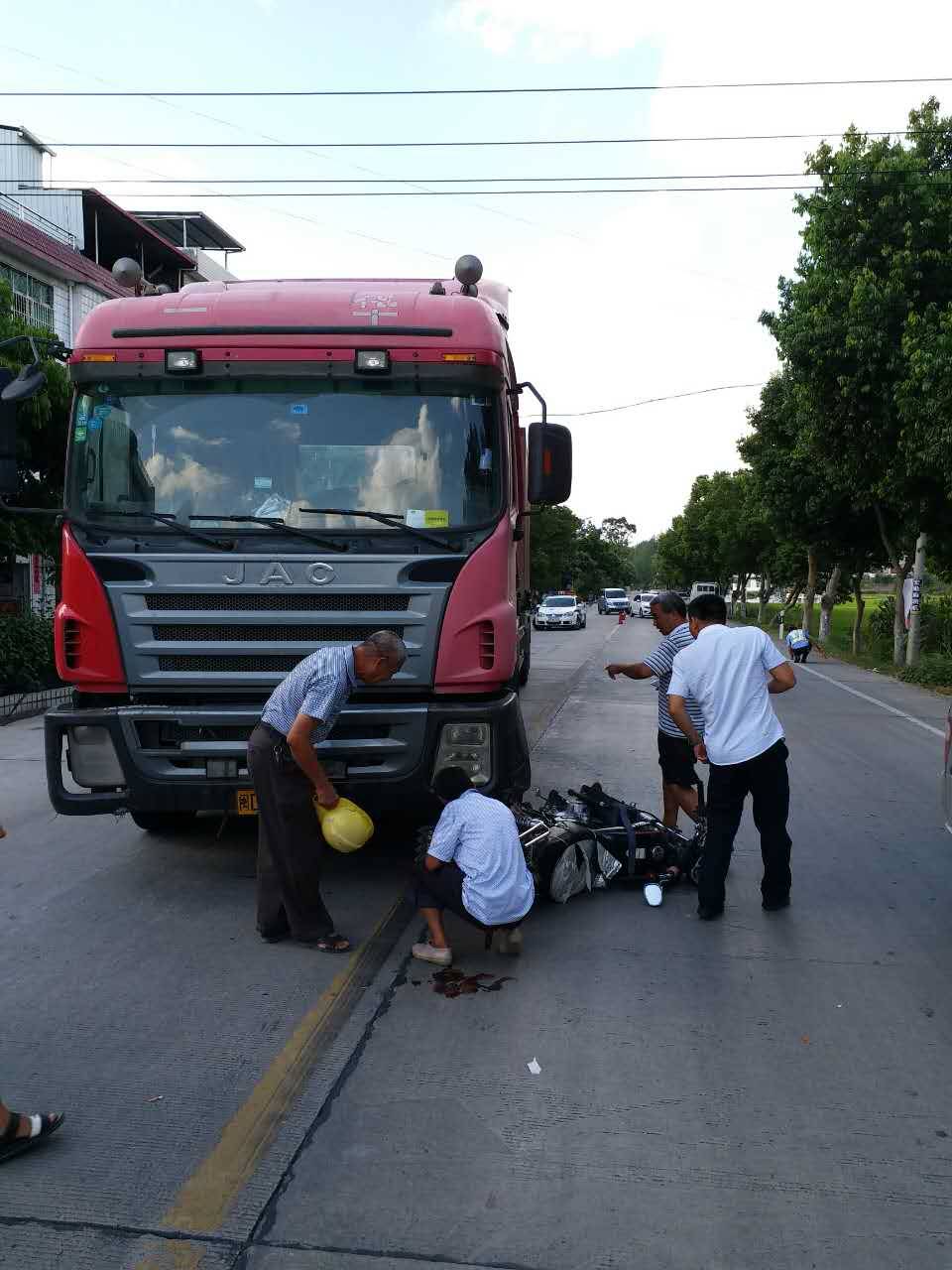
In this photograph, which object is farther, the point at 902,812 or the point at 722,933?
the point at 902,812

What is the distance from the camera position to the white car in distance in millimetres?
48156

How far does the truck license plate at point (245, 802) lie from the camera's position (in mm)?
6059

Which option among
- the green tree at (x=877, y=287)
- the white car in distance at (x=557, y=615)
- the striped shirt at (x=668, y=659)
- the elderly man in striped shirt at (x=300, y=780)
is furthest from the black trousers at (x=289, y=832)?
the white car in distance at (x=557, y=615)

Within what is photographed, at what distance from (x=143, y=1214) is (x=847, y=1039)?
272cm

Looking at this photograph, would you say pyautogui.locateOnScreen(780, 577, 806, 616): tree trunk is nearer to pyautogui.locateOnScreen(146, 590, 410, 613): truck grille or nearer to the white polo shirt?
the white polo shirt

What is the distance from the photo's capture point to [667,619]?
7.20m

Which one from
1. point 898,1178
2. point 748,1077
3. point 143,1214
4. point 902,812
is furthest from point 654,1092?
point 902,812

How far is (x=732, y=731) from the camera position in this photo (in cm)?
591

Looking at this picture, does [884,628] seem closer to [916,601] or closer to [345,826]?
[916,601]

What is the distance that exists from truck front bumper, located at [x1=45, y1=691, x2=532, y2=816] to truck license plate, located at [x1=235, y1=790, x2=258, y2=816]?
1.1 inches

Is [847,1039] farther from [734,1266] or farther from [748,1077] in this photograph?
[734,1266]

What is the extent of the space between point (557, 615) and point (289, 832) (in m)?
43.0

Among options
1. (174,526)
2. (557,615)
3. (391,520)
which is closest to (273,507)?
(174,526)

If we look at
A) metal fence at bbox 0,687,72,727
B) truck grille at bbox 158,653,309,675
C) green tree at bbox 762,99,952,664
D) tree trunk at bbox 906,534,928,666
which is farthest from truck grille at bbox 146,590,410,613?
tree trunk at bbox 906,534,928,666
